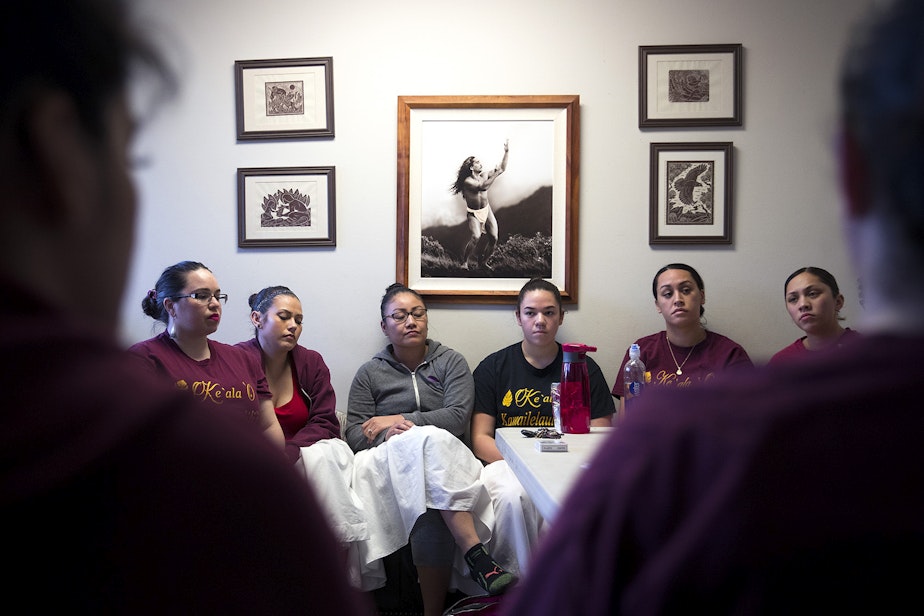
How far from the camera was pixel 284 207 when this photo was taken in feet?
11.6

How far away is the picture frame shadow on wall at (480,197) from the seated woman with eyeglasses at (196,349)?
1.01m

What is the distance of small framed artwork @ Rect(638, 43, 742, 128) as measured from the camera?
3.46 metres

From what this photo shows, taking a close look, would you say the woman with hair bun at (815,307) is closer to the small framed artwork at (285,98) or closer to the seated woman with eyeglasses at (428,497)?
the seated woman with eyeglasses at (428,497)

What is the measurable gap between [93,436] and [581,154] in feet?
11.0

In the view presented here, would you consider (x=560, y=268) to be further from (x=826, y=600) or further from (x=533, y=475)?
(x=826, y=600)

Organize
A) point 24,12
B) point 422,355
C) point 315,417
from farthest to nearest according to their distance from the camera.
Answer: point 422,355 → point 315,417 → point 24,12

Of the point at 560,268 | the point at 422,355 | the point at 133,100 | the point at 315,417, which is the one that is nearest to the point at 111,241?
the point at 133,100

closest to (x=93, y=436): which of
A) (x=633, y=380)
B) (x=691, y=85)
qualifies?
(x=633, y=380)

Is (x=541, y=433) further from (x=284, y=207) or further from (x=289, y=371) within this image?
(x=284, y=207)

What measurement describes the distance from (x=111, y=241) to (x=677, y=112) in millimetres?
3424

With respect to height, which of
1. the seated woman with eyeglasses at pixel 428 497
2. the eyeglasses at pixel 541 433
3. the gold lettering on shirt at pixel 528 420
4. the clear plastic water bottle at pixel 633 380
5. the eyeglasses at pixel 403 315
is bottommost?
the seated woman with eyeglasses at pixel 428 497

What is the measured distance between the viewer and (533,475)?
5.06 ft

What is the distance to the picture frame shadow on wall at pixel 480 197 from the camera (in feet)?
11.5

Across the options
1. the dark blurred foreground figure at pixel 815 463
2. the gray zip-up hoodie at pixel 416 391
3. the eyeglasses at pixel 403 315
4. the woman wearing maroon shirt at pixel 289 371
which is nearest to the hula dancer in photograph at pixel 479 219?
the eyeglasses at pixel 403 315
